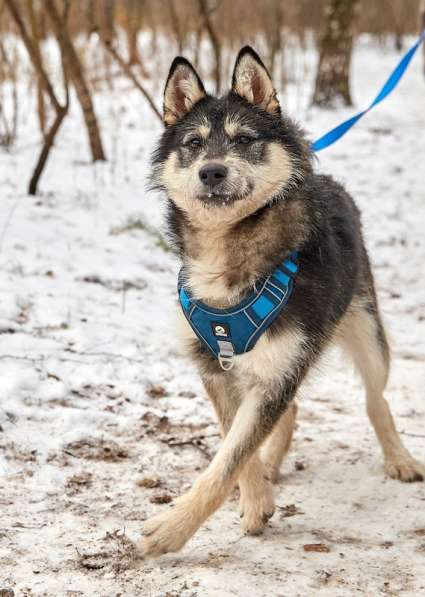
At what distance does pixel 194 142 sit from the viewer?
306cm

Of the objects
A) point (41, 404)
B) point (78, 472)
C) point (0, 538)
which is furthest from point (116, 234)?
point (0, 538)

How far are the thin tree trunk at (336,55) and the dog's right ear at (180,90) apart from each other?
9108 millimetres

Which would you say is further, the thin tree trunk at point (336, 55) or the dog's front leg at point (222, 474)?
the thin tree trunk at point (336, 55)

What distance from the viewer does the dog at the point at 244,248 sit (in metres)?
2.82

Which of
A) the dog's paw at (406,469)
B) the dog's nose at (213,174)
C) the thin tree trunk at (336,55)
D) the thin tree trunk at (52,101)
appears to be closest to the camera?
the dog's nose at (213,174)

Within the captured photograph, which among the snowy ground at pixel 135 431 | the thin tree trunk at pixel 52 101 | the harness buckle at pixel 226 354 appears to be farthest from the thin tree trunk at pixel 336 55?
the harness buckle at pixel 226 354

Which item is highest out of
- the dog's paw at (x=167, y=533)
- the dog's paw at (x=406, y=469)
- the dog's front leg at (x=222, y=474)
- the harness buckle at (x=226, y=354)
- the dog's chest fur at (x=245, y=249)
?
the dog's chest fur at (x=245, y=249)

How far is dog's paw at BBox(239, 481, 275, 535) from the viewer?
302cm

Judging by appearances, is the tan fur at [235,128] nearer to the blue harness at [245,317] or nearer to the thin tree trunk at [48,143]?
the blue harness at [245,317]

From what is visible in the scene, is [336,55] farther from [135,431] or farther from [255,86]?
[135,431]

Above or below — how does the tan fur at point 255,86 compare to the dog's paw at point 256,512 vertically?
above

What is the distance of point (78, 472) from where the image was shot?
338 cm

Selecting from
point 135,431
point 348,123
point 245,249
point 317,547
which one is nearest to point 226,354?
point 245,249

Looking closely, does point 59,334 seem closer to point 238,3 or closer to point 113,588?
point 113,588
